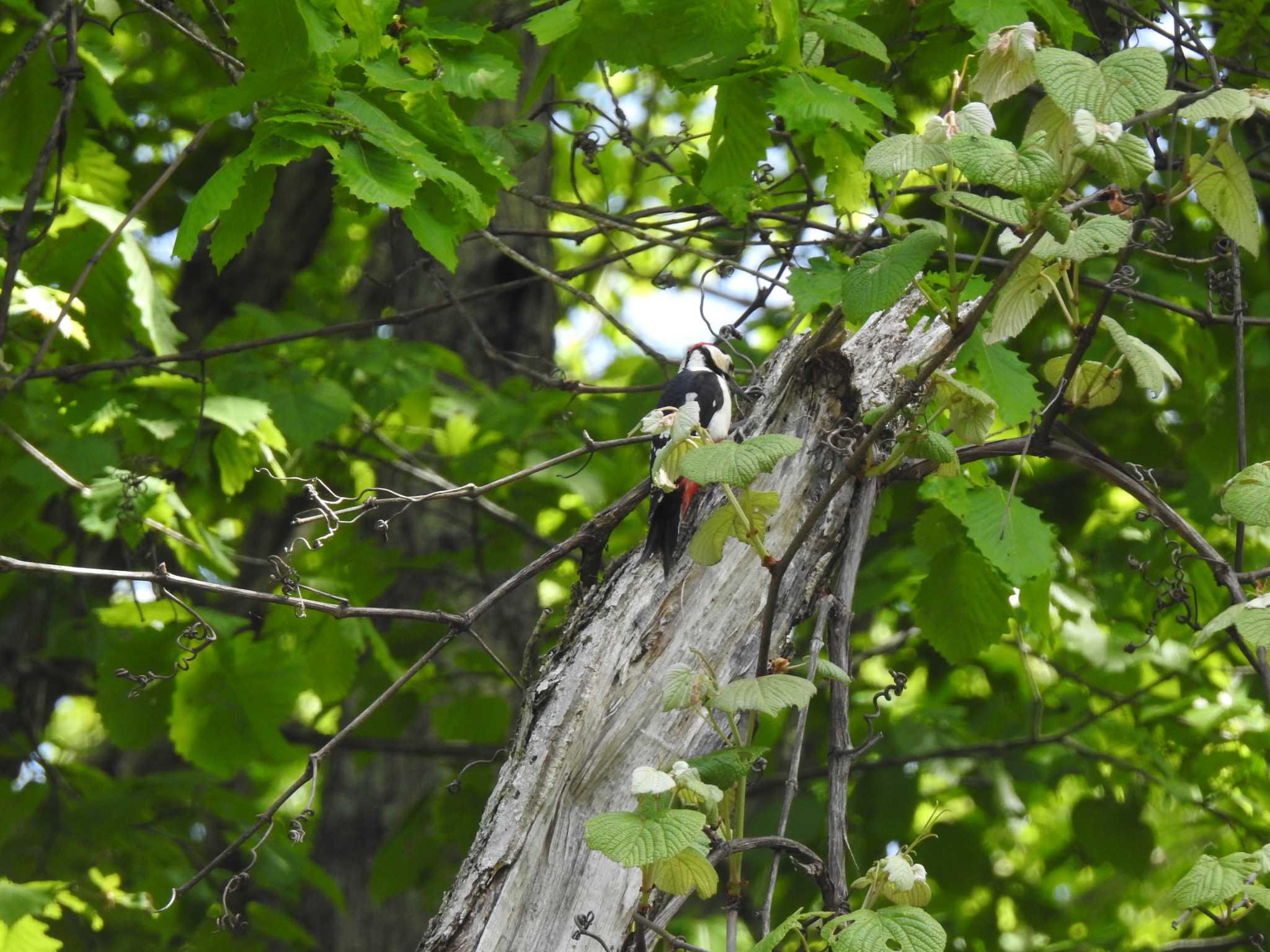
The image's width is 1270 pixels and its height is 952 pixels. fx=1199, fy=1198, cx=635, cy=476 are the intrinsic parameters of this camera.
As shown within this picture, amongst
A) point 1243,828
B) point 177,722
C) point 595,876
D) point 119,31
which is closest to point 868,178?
point 595,876

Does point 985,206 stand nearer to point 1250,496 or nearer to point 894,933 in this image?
point 1250,496

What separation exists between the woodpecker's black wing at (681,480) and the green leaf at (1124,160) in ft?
2.32

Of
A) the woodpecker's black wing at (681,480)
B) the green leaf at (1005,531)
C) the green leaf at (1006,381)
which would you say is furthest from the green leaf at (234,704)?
the green leaf at (1006,381)

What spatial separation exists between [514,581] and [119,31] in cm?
473

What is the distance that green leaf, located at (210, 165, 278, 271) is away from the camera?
202 centimetres

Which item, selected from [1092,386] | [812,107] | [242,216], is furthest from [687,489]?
[242,216]

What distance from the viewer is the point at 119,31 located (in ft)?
18.6

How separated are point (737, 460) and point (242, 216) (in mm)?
1013

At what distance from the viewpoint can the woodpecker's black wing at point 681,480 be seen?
7.22ft

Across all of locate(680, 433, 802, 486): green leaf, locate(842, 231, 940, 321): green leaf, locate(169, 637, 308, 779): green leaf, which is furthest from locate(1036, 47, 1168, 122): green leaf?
locate(169, 637, 308, 779): green leaf

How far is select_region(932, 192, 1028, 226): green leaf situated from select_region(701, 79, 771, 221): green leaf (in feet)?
3.04

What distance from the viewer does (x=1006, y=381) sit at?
97.0 inches

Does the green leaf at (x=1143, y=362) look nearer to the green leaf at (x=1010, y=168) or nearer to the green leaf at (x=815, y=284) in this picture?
the green leaf at (x=1010, y=168)

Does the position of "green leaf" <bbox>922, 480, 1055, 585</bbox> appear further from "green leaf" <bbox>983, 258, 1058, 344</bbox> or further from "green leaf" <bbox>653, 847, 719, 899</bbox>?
"green leaf" <bbox>653, 847, 719, 899</bbox>
